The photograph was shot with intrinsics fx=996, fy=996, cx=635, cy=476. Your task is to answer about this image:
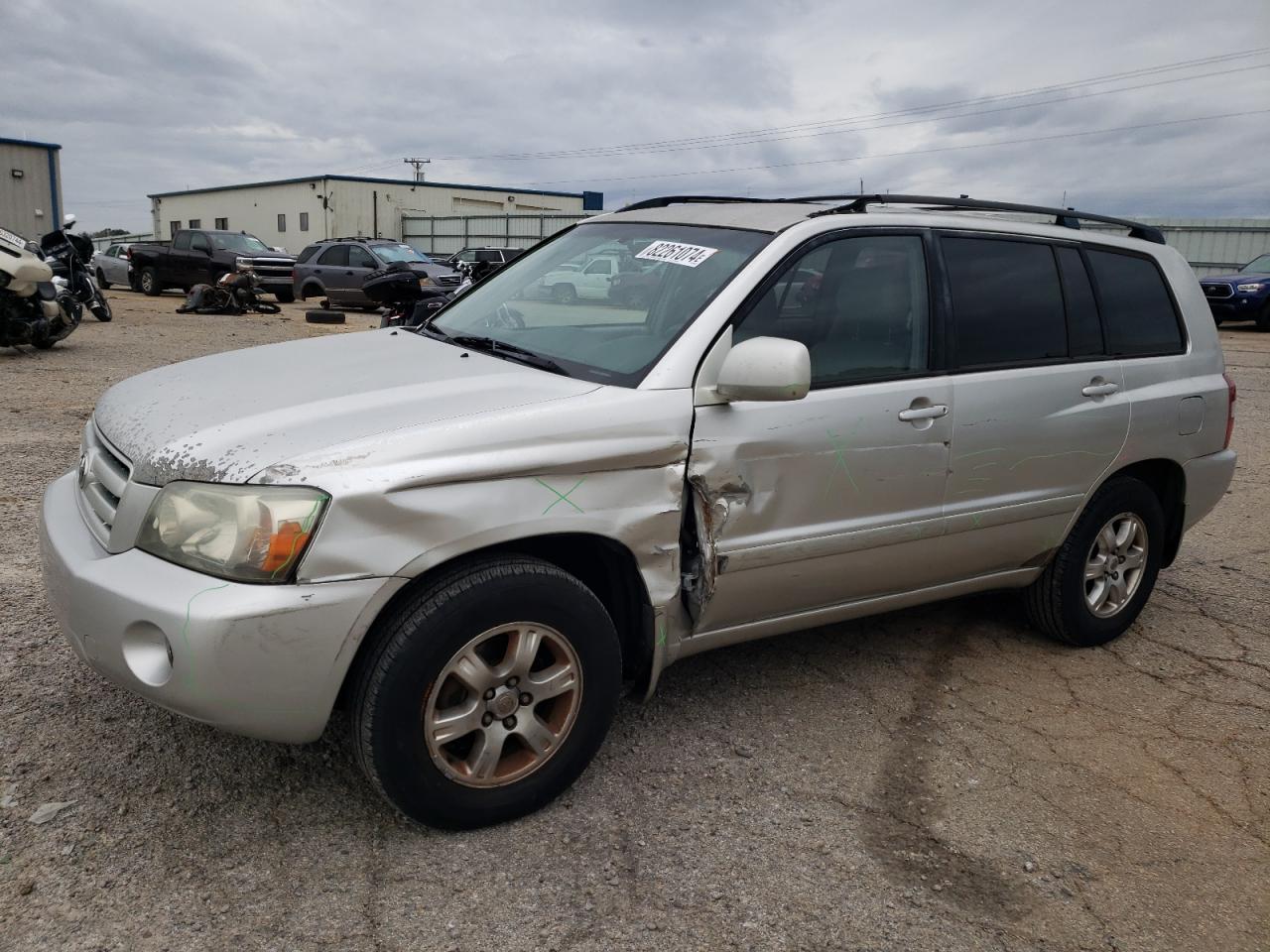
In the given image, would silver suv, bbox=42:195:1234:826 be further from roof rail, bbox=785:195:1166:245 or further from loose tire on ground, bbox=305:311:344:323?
loose tire on ground, bbox=305:311:344:323

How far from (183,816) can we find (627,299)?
2.03 metres

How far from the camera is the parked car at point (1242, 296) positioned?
19312 millimetres

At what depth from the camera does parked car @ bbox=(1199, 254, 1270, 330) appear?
19312mm

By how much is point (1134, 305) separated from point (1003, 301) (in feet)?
2.75

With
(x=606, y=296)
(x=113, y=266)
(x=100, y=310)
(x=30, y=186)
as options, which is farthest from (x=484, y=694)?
(x=30, y=186)

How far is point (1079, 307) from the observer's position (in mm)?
3906

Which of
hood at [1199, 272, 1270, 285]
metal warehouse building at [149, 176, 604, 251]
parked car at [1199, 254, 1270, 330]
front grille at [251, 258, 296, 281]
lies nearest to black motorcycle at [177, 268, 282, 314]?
front grille at [251, 258, 296, 281]

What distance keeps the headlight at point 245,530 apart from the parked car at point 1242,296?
20912 millimetres

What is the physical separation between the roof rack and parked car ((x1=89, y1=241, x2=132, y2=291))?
26624 millimetres

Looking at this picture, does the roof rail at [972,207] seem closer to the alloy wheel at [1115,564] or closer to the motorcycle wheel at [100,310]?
the alloy wheel at [1115,564]

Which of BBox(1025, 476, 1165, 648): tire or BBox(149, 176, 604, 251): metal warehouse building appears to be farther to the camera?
BBox(149, 176, 604, 251): metal warehouse building

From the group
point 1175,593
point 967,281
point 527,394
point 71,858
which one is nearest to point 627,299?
point 527,394

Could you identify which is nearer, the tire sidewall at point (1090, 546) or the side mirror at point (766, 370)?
the side mirror at point (766, 370)

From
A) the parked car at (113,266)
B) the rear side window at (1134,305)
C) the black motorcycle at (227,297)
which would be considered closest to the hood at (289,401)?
the rear side window at (1134,305)
